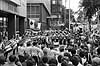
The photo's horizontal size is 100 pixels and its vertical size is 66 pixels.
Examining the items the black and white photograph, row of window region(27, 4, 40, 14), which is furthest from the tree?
row of window region(27, 4, 40, 14)

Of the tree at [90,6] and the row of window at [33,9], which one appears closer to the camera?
the tree at [90,6]

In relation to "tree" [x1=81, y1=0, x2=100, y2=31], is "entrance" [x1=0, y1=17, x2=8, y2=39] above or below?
below

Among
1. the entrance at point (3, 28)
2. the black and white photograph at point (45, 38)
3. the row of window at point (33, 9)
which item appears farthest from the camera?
the row of window at point (33, 9)

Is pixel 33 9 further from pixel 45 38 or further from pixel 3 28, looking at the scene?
pixel 45 38

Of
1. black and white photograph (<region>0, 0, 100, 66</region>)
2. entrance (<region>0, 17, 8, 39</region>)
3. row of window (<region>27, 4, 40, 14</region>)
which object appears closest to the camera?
black and white photograph (<region>0, 0, 100, 66</region>)

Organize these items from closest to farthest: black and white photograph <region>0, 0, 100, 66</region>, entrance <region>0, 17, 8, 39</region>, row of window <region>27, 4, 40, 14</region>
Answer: black and white photograph <region>0, 0, 100, 66</region> → entrance <region>0, 17, 8, 39</region> → row of window <region>27, 4, 40, 14</region>

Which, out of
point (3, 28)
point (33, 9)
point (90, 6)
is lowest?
point (3, 28)

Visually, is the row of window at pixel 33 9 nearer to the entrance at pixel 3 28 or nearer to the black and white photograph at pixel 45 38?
the black and white photograph at pixel 45 38

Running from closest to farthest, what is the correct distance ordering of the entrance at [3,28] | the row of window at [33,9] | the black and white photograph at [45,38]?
the black and white photograph at [45,38] → the entrance at [3,28] → the row of window at [33,9]

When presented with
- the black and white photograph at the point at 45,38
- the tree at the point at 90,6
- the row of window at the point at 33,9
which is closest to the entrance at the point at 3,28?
the black and white photograph at the point at 45,38

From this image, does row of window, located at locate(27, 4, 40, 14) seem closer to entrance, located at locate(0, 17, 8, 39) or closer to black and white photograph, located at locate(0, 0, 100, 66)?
black and white photograph, located at locate(0, 0, 100, 66)

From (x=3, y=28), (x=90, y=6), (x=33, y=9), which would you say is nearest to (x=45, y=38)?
(x=90, y=6)

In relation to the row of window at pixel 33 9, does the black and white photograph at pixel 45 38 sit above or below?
below

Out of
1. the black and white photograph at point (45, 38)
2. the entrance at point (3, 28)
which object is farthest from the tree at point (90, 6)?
the entrance at point (3, 28)
